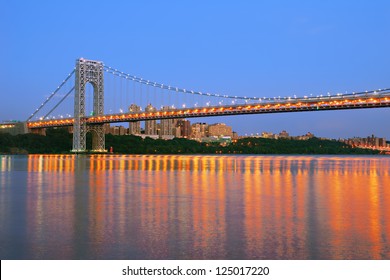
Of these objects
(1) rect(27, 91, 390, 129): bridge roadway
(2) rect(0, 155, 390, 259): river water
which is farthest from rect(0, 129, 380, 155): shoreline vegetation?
(2) rect(0, 155, 390, 259): river water

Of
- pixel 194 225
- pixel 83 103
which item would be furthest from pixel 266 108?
pixel 194 225

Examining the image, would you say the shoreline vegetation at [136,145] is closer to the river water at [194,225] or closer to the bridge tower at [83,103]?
the bridge tower at [83,103]

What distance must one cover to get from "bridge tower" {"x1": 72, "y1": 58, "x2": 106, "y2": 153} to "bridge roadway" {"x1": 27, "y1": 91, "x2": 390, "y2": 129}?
1.44 meters

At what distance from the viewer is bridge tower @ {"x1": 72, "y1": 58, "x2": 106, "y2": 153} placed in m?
64.9

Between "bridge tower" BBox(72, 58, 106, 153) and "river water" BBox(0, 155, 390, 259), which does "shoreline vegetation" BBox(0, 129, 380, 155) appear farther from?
"river water" BBox(0, 155, 390, 259)

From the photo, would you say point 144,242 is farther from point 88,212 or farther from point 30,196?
point 30,196

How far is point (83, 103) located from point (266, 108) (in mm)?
24950

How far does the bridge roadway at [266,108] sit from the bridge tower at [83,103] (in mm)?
1439

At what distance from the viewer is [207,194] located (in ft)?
45.3

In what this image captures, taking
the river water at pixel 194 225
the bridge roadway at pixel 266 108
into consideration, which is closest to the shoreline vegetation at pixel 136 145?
the bridge roadway at pixel 266 108

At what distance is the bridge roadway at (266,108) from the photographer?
161 ft

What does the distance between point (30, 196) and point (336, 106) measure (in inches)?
1664
